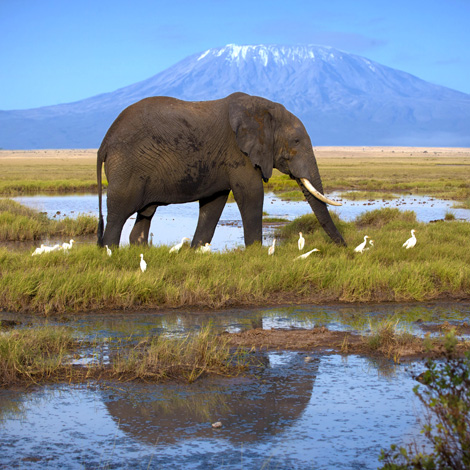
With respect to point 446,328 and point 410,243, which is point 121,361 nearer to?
point 446,328

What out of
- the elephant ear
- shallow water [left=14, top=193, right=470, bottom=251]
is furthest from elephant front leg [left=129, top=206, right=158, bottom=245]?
shallow water [left=14, top=193, right=470, bottom=251]

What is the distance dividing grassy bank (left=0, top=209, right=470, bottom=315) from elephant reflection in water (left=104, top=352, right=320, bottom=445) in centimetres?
323

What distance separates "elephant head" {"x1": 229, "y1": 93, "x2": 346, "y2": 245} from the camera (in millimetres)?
13219

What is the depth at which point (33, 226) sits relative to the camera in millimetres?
19375

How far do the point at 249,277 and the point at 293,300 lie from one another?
2.43 ft

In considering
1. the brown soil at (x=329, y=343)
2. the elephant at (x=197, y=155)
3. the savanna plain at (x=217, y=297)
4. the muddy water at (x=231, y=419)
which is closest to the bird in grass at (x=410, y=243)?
the savanna plain at (x=217, y=297)

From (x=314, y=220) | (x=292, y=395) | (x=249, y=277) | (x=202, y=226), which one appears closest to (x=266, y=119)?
(x=202, y=226)

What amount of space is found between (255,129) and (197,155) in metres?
1.07

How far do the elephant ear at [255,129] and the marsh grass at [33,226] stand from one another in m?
7.76

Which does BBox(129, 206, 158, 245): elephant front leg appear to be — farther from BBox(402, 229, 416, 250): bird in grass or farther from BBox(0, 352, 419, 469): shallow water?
BBox(0, 352, 419, 469): shallow water

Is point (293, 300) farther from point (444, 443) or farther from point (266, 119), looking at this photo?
point (444, 443)

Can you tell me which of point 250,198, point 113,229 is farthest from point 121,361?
point 250,198

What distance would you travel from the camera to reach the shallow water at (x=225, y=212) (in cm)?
2017

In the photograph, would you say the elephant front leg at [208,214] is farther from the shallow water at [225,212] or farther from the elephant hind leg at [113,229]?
the shallow water at [225,212]
